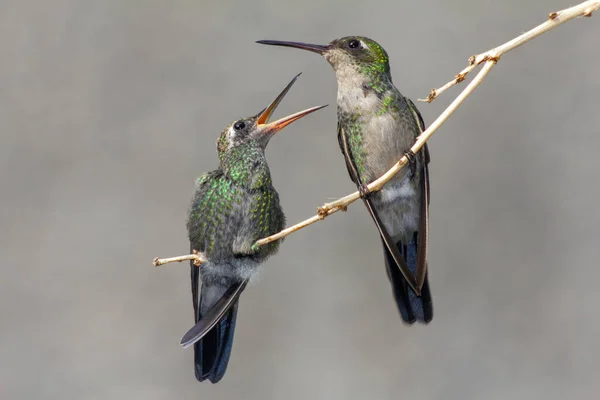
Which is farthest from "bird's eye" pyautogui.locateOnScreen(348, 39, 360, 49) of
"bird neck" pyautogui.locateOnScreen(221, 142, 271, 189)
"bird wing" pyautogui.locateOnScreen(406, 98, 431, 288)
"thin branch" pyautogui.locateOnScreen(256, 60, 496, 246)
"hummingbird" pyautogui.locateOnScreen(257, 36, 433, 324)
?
"thin branch" pyautogui.locateOnScreen(256, 60, 496, 246)

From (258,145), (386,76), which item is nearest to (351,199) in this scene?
(386,76)

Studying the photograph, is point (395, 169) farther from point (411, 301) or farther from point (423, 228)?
point (411, 301)

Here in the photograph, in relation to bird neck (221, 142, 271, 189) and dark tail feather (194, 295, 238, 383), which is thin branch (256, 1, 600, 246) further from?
bird neck (221, 142, 271, 189)

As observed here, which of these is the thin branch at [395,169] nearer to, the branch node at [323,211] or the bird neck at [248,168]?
the branch node at [323,211]

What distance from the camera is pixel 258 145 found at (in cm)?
144

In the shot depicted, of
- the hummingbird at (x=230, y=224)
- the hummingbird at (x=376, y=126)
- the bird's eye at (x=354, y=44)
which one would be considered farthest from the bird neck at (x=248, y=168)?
the bird's eye at (x=354, y=44)

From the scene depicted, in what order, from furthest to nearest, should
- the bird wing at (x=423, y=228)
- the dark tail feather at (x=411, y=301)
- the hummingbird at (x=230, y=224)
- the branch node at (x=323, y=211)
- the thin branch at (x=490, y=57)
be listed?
the hummingbird at (x=230, y=224)
the dark tail feather at (x=411, y=301)
the bird wing at (x=423, y=228)
the branch node at (x=323, y=211)
the thin branch at (x=490, y=57)

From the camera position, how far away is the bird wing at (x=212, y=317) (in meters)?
0.82

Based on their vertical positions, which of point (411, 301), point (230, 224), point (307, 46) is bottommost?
point (411, 301)

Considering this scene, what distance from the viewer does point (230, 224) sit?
4.40 ft

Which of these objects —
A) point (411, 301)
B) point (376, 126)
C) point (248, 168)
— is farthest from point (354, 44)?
point (411, 301)

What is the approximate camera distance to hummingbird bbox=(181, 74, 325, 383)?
3.92 feet

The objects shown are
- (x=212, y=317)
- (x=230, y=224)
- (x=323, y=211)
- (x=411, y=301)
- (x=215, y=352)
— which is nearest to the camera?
(x=323, y=211)

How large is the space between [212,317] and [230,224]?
412 millimetres
